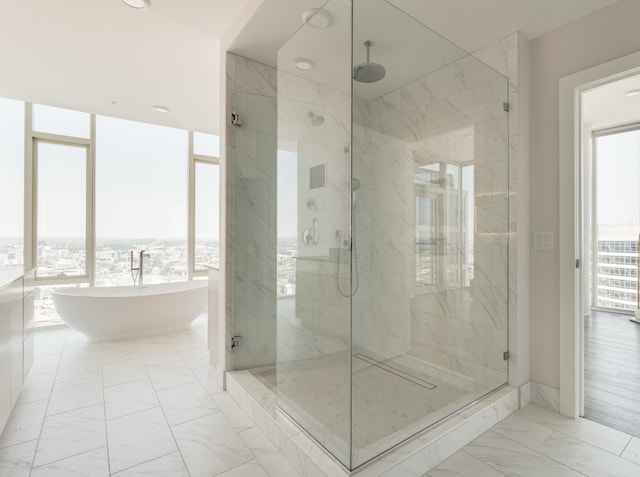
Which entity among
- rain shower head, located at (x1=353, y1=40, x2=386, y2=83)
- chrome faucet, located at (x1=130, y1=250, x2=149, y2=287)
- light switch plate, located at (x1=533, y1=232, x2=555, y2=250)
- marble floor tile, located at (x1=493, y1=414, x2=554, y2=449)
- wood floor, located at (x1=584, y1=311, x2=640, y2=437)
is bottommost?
marble floor tile, located at (x1=493, y1=414, x2=554, y2=449)

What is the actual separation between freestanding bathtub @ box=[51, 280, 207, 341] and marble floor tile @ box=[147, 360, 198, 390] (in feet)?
2.87

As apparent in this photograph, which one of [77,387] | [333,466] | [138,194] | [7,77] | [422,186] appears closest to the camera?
[333,466]

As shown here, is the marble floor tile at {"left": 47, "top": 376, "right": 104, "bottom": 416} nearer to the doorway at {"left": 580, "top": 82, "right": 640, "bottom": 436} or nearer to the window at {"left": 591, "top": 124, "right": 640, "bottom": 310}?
the doorway at {"left": 580, "top": 82, "right": 640, "bottom": 436}

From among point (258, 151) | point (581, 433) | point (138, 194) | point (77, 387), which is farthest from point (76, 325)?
point (581, 433)

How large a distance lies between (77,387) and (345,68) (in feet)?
9.73

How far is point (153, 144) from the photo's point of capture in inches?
188

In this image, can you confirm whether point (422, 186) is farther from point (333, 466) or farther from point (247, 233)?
point (333, 466)

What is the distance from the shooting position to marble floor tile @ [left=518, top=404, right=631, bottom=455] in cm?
186

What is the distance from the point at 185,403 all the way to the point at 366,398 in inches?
53.3

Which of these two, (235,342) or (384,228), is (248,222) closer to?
(235,342)

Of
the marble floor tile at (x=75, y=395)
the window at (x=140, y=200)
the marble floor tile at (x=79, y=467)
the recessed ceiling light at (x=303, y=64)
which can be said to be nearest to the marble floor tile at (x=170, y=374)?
the marble floor tile at (x=75, y=395)

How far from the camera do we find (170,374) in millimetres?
2850

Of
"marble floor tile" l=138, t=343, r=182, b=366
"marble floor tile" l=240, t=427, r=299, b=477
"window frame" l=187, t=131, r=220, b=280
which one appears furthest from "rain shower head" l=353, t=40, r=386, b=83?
"window frame" l=187, t=131, r=220, b=280

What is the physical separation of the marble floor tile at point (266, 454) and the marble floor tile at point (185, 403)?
42 cm
